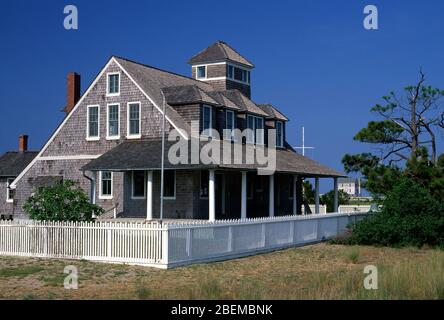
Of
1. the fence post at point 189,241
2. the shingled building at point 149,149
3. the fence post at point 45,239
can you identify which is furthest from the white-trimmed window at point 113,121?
the fence post at point 189,241

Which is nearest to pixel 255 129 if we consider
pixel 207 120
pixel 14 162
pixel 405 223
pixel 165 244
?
pixel 207 120

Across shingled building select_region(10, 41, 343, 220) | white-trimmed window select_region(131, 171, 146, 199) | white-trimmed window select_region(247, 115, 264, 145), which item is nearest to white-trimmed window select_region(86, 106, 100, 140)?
shingled building select_region(10, 41, 343, 220)

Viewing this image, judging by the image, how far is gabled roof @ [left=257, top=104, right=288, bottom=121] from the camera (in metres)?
41.0

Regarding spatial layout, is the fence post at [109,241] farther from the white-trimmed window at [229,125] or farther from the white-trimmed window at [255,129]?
the white-trimmed window at [255,129]

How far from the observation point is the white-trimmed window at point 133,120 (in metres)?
33.5

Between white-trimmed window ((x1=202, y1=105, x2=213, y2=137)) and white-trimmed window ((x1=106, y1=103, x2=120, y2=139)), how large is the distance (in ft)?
14.2

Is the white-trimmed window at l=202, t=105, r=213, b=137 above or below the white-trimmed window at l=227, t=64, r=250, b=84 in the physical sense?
below

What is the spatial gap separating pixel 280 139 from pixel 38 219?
74.2 ft

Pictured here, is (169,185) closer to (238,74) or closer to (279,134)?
(279,134)

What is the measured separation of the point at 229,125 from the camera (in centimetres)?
3566

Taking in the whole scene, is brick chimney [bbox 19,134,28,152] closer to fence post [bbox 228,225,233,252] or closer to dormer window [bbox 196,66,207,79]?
dormer window [bbox 196,66,207,79]

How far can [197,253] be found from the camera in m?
19.7

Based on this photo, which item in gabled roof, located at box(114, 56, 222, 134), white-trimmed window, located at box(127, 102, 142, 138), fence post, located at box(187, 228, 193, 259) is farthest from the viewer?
white-trimmed window, located at box(127, 102, 142, 138)

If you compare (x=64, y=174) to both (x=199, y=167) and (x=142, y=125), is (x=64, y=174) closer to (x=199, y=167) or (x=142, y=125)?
(x=142, y=125)
